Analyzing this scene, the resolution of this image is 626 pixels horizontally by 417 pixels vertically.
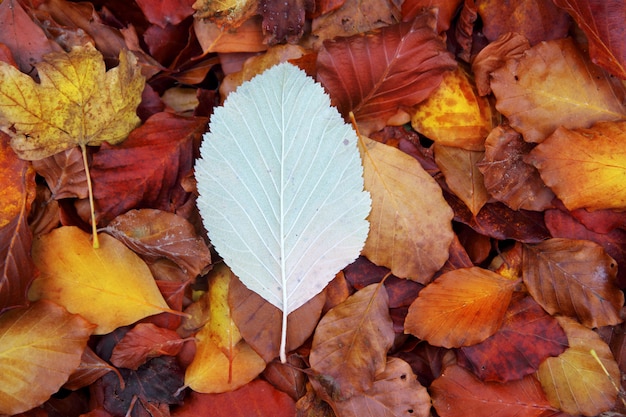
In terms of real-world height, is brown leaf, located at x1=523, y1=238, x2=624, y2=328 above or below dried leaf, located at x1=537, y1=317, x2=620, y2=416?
above

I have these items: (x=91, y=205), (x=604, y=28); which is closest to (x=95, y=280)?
(x=91, y=205)

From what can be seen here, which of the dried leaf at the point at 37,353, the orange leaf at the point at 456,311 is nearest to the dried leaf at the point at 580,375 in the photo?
the orange leaf at the point at 456,311

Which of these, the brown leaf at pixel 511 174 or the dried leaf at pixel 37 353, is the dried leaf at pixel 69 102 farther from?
the brown leaf at pixel 511 174

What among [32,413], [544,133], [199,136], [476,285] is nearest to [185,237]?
[199,136]

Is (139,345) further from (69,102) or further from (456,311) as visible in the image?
(456,311)

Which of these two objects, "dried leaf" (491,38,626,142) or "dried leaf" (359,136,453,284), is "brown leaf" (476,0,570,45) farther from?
"dried leaf" (359,136,453,284)

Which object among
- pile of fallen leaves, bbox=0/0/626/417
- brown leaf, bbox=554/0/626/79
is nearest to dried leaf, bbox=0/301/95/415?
pile of fallen leaves, bbox=0/0/626/417
